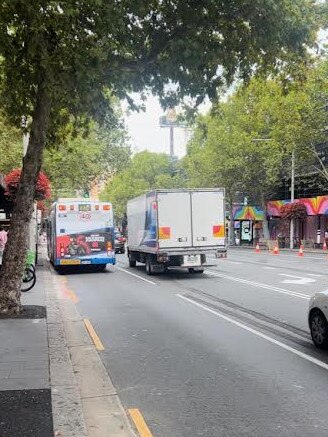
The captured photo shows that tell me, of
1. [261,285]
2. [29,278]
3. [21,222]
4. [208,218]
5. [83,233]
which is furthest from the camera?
[83,233]

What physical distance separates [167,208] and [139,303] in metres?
7.49

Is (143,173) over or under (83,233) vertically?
over

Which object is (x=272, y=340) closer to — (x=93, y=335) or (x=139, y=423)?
(x=93, y=335)

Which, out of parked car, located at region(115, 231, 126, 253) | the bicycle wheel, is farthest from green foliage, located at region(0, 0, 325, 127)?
parked car, located at region(115, 231, 126, 253)

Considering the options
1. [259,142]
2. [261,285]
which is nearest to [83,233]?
[261,285]

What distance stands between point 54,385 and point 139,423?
1.33 m

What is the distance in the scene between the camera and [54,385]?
6.40 meters

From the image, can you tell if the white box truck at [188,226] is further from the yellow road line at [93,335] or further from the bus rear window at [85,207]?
the yellow road line at [93,335]

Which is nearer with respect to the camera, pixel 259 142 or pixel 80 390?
pixel 80 390

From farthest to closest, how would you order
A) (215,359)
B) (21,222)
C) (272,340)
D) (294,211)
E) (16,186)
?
(294,211) < (16,186) < (21,222) < (272,340) < (215,359)

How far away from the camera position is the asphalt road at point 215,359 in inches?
221

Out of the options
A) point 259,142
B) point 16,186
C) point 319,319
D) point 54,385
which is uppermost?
point 259,142

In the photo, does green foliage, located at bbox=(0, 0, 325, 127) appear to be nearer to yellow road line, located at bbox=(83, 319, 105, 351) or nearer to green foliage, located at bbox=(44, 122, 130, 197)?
yellow road line, located at bbox=(83, 319, 105, 351)

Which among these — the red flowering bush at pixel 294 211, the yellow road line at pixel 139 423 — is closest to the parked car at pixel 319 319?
the yellow road line at pixel 139 423
